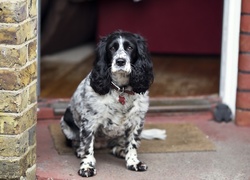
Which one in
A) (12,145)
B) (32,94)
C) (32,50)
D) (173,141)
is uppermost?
(32,50)

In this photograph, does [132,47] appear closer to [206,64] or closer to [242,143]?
[242,143]

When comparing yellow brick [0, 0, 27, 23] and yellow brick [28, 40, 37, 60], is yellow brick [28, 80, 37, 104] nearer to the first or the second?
yellow brick [28, 40, 37, 60]

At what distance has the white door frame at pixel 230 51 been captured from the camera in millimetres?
6301

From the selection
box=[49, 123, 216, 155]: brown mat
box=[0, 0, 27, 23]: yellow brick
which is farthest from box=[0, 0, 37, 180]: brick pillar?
box=[49, 123, 216, 155]: brown mat

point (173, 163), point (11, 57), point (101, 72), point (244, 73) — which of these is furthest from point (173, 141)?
point (11, 57)

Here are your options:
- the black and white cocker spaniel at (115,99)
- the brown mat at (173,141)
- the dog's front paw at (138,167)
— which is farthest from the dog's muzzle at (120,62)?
the brown mat at (173,141)

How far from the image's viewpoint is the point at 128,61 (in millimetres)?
5035

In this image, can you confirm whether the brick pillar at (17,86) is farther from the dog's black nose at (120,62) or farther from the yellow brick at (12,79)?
the dog's black nose at (120,62)

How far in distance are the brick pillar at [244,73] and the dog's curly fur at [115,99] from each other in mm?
1217

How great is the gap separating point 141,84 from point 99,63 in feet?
1.05

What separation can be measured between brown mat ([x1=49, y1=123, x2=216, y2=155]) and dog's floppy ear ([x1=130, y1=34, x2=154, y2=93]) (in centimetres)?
75

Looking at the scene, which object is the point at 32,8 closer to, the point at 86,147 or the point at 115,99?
the point at 115,99

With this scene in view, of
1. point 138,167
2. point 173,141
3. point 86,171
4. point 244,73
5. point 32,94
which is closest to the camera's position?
point 32,94

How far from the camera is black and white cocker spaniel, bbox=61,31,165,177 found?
16.7ft
